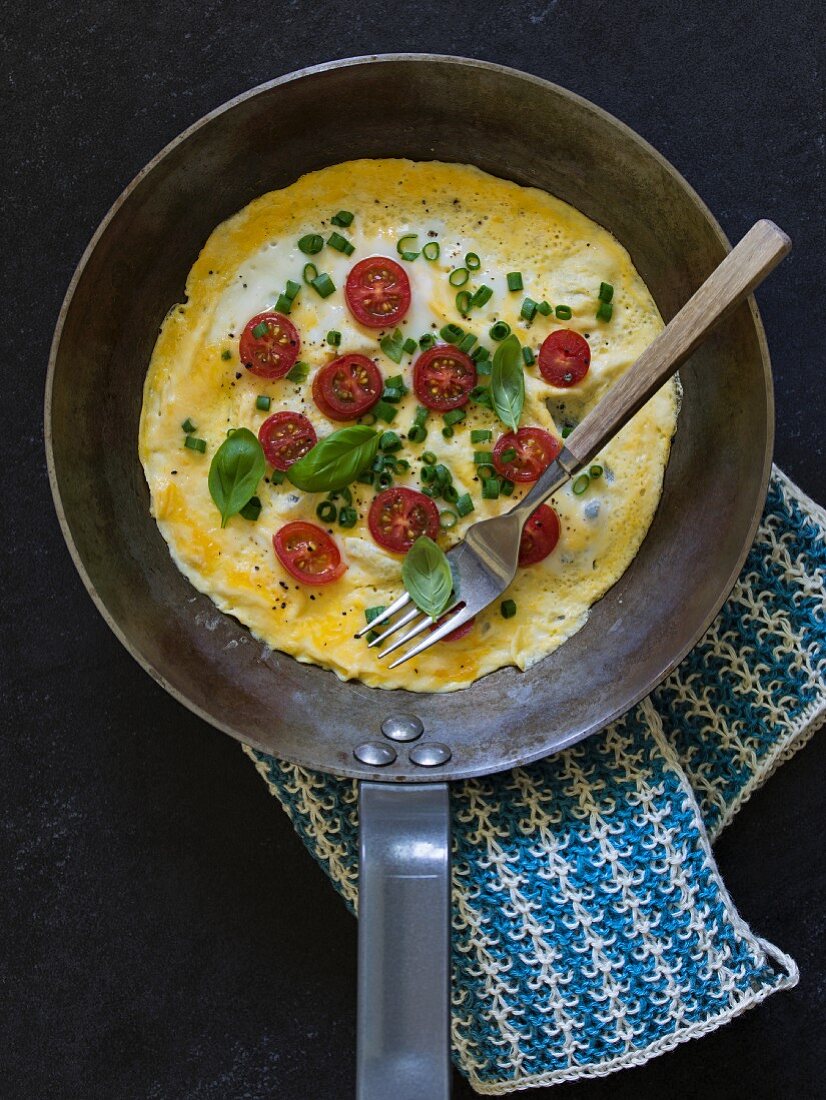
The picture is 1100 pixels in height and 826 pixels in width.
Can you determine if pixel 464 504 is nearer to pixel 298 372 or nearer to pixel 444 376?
pixel 444 376

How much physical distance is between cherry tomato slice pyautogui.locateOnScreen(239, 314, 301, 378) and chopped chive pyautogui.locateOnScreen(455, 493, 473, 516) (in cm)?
58

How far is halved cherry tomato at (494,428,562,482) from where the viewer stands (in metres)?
2.72

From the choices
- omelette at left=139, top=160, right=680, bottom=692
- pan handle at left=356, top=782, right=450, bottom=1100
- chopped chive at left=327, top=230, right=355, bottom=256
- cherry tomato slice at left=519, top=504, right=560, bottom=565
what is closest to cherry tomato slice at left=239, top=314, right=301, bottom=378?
omelette at left=139, top=160, right=680, bottom=692

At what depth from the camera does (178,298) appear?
2.84m

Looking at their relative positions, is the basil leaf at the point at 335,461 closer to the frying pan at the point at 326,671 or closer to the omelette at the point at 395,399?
the omelette at the point at 395,399

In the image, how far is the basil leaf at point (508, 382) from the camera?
8.66 ft

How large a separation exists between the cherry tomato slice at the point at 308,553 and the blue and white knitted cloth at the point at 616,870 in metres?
0.53

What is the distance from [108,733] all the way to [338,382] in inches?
48.4

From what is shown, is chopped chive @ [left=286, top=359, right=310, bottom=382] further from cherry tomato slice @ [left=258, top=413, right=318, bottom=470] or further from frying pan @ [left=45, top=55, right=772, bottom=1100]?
frying pan @ [left=45, top=55, right=772, bottom=1100]

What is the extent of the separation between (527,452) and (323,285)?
714mm

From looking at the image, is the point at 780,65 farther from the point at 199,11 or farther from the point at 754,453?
the point at 199,11

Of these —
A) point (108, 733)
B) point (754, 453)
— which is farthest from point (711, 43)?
point (108, 733)

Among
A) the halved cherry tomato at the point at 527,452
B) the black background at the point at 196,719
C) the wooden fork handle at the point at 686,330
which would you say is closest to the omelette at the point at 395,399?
the halved cherry tomato at the point at 527,452

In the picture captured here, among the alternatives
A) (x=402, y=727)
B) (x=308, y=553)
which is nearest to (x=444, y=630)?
(x=402, y=727)
